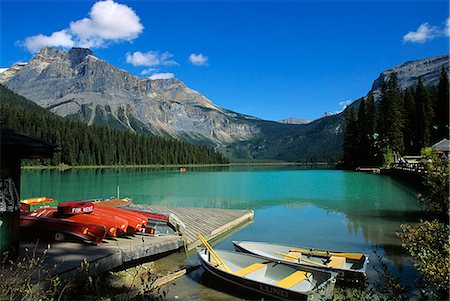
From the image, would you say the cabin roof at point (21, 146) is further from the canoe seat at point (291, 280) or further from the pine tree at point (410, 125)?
the pine tree at point (410, 125)

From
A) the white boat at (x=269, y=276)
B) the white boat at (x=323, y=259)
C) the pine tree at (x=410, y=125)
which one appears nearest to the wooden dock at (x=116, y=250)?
the white boat at (x=269, y=276)

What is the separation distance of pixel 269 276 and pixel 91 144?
128 m

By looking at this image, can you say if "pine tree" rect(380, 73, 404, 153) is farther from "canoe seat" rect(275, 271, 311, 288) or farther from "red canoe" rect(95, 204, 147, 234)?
"canoe seat" rect(275, 271, 311, 288)

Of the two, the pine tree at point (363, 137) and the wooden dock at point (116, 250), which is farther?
the pine tree at point (363, 137)

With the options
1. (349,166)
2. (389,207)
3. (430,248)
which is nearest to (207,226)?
(430,248)

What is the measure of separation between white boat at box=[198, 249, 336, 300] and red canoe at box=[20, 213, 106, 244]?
3774 millimetres

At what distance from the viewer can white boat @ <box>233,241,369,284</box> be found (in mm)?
11625

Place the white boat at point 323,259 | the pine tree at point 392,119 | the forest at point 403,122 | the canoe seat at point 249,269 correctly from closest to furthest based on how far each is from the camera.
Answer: the canoe seat at point 249,269 < the white boat at point 323,259 < the forest at point 403,122 < the pine tree at point 392,119

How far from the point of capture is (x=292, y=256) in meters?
13.4

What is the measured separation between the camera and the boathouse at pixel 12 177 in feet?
27.4

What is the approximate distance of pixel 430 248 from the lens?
8078mm

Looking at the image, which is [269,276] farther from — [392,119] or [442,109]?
[442,109]

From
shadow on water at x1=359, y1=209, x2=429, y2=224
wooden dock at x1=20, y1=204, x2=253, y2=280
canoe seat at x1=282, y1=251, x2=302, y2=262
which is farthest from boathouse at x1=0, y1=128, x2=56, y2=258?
shadow on water at x1=359, y1=209, x2=429, y2=224

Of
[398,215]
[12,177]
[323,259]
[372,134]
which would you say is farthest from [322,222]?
[372,134]
